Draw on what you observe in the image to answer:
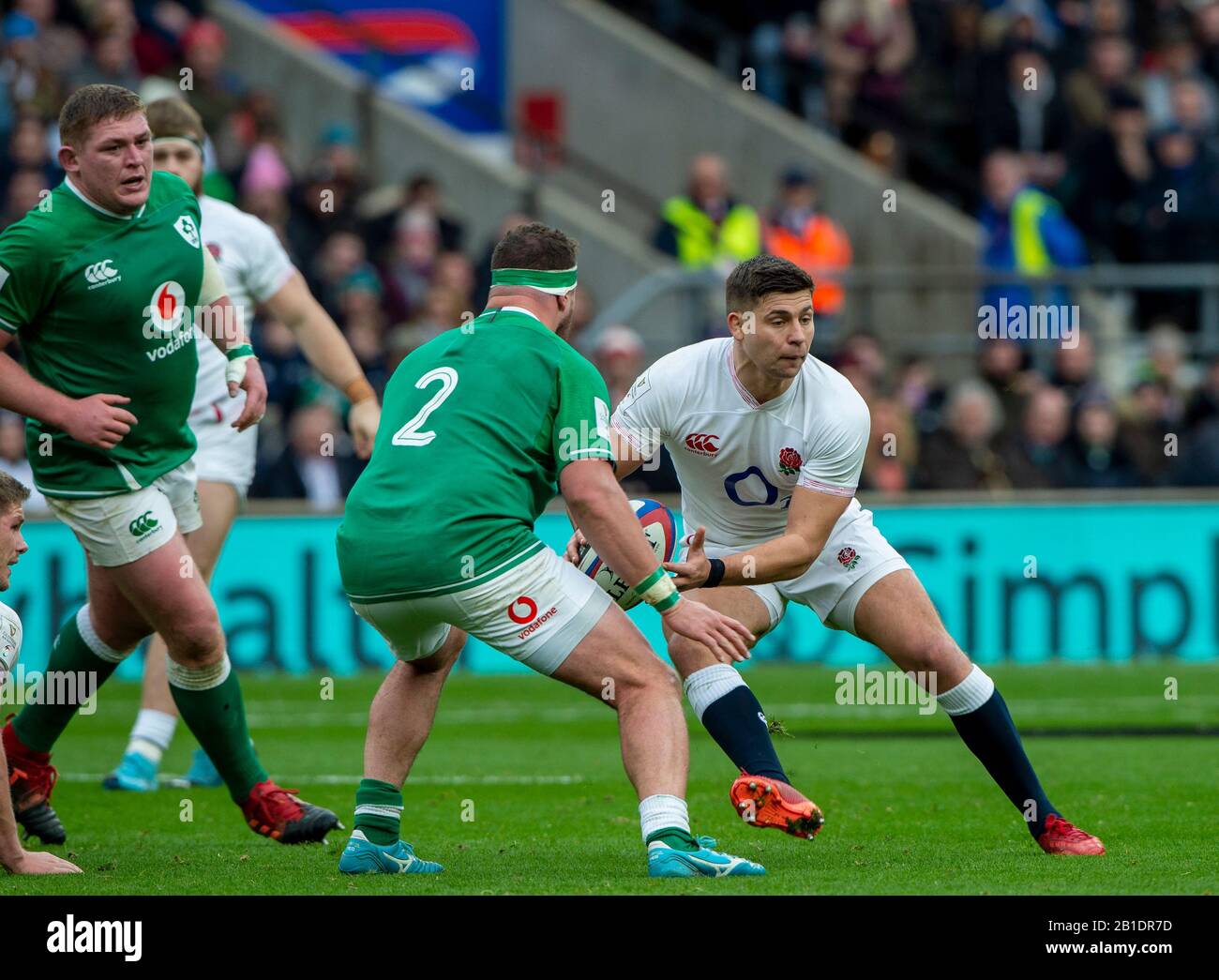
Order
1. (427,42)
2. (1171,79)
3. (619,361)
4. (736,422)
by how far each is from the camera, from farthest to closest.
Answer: (427,42) < (1171,79) < (619,361) < (736,422)

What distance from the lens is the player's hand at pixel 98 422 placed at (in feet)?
23.5

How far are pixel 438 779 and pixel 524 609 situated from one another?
12.5ft

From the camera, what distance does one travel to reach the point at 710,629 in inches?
249

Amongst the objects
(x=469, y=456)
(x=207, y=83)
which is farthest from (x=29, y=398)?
(x=207, y=83)

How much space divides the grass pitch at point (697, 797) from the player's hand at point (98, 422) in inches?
58.6

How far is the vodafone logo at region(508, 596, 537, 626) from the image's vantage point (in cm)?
636

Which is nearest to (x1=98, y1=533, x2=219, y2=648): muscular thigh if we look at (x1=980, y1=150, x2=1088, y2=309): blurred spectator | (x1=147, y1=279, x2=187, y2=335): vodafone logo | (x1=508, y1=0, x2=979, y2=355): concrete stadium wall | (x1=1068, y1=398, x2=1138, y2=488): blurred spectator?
(x1=147, y1=279, x2=187, y2=335): vodafone logo

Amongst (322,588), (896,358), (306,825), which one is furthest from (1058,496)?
(306,825)

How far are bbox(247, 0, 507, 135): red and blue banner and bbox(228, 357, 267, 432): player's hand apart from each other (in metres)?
14.3

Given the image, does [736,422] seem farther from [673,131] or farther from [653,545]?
[673,131]

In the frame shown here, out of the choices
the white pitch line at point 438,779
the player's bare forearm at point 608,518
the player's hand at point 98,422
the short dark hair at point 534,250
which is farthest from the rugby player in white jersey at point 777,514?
the white pitch line at point 438,779

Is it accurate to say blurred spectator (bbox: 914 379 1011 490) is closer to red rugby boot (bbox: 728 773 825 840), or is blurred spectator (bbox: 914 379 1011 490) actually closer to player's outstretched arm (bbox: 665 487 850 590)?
player's outstretched arm (bbox: 665 487 850 590)
